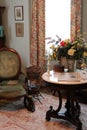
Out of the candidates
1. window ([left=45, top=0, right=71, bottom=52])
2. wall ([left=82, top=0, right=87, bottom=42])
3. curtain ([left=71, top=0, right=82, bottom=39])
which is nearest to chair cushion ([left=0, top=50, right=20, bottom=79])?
window ([left=45, top=0, right=71, bottom=52])

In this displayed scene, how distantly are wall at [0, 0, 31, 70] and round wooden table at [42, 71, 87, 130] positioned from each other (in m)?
1.51

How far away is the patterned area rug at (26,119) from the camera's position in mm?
3082

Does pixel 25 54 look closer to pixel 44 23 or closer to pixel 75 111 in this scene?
pixel 44 23

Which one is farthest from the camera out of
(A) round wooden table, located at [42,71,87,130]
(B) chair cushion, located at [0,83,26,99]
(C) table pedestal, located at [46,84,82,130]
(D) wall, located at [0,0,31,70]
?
(D) wall, located at [0,0,31,70]

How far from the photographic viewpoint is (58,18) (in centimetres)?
469

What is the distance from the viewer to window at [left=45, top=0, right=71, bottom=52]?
459cm

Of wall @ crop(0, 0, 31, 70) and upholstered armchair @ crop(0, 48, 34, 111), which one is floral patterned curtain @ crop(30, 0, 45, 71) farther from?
upholstered armchair @ crop(0, 48, 34, 111)

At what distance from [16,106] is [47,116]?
2.60 ft

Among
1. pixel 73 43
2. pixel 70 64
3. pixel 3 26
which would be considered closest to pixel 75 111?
pixel 70 64

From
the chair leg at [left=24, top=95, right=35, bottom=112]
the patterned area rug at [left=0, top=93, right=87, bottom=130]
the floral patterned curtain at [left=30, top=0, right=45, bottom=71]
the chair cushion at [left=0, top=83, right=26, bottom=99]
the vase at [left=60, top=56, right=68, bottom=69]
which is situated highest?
the floral patterned curtain at [left=30, top=0, right=45, bottom=71]

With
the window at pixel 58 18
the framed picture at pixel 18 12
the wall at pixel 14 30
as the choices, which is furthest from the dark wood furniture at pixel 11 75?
the window at pixel 58 18

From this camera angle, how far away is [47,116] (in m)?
3.27

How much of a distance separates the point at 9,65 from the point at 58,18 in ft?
5.06

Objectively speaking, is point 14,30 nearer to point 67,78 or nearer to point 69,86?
point 67,78
